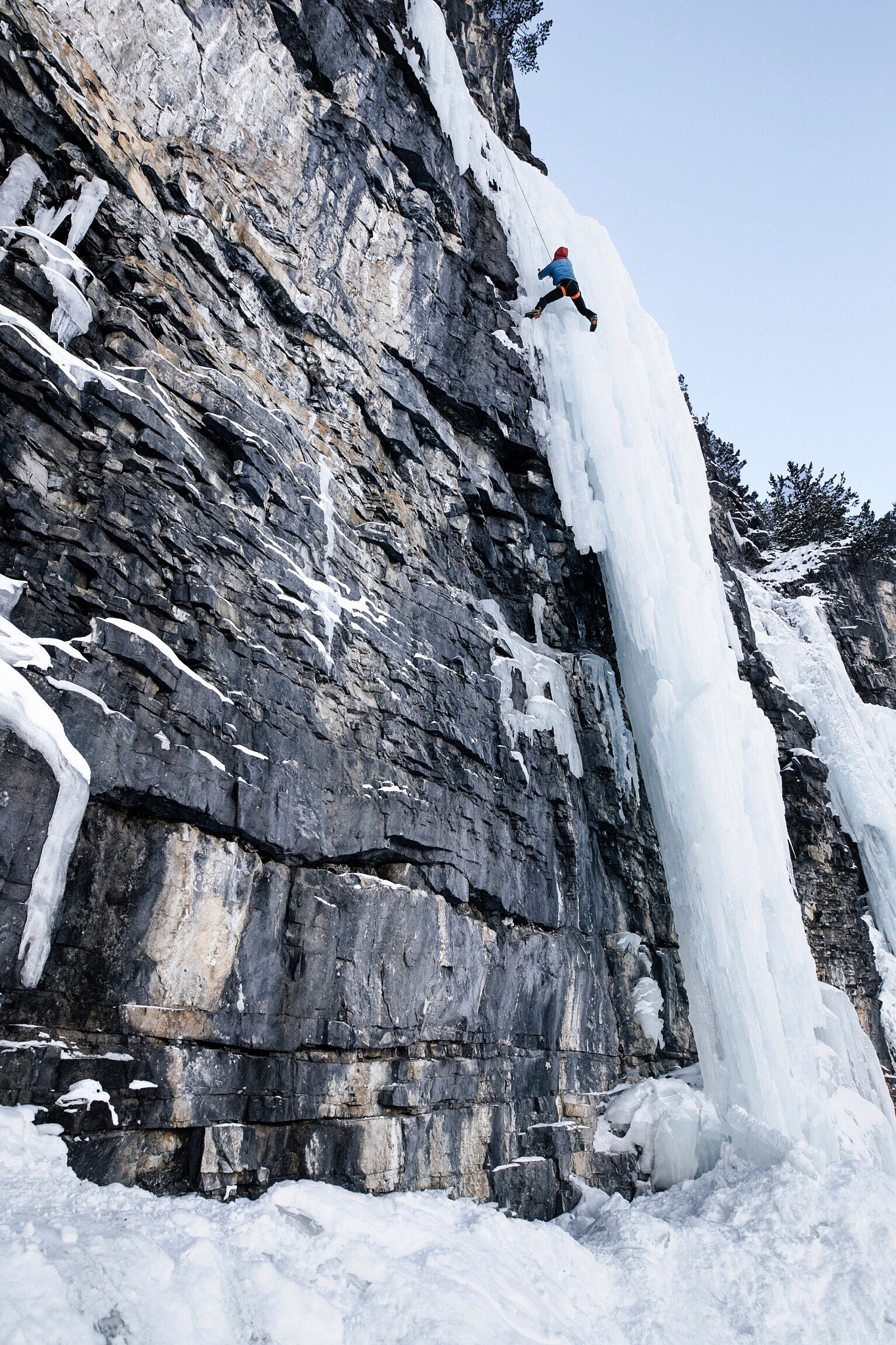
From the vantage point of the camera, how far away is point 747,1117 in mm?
9023

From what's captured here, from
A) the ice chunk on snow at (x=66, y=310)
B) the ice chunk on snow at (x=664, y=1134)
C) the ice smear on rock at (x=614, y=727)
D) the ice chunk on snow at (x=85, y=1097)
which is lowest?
the ice chunk on snow at (x=664, y=1134)

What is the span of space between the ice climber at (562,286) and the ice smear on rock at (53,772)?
11.5 m

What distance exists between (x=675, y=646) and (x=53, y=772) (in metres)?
9.08

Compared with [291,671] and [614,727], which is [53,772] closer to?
[291,671]

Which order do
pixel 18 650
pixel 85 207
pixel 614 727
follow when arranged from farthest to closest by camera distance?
pixel 614 727
pixel 85 207
pixel 18 650

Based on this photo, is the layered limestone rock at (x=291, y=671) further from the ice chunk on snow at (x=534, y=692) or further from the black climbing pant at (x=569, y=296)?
the black climbing pant at (x=569, y=296)

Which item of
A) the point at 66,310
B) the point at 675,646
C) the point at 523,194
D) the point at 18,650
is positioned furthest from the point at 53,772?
the point at 523,194

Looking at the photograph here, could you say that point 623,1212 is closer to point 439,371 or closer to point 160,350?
point 160,350

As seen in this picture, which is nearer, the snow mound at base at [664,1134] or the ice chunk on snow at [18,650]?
the ice chunk on snow at [18,650]

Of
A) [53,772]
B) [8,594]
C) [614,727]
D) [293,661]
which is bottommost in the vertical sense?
[53,772]

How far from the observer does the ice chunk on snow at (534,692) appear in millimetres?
10742

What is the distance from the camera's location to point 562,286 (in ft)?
44.7

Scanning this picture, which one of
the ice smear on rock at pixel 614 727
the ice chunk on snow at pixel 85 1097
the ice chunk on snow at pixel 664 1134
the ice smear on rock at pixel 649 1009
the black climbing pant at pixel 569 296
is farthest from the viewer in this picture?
the black climbing pant at pixel 569 296

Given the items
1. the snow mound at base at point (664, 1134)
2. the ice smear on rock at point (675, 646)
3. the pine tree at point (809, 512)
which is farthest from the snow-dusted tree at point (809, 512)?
the snow mound at base at point (664, 1134)
